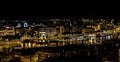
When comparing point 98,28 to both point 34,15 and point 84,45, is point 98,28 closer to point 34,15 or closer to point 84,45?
point 84,45

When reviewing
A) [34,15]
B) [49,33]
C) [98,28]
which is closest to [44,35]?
[49,33]

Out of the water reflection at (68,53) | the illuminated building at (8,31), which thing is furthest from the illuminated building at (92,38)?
the illuminated building at (8,31)

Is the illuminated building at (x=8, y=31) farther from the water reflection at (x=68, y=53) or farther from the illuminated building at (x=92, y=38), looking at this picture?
the illuminated building at (x=92, y=38)

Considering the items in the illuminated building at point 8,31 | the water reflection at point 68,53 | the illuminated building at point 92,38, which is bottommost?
the water reflection at point 68,53

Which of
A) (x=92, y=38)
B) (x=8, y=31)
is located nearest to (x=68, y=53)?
(x=92, y=38)

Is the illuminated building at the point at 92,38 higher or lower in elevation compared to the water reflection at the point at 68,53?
higher

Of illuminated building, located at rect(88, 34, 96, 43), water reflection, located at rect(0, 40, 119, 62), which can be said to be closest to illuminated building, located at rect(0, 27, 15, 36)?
water reflection, located at rect(0, 40, 119, 62)

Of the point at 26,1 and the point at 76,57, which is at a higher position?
the point at 26,1

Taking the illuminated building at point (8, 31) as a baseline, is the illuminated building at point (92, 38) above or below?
below

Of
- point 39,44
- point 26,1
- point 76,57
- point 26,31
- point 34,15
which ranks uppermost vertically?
point 26,1

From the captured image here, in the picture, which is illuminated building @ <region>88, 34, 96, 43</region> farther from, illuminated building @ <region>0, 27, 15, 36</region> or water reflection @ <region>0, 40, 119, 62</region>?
illuminated building @ <region>0, 27, 15, 36</region>
